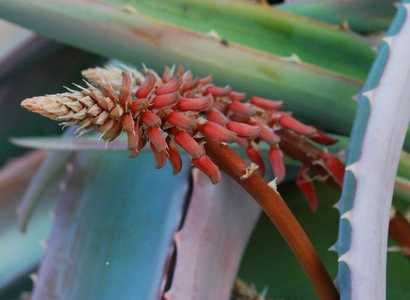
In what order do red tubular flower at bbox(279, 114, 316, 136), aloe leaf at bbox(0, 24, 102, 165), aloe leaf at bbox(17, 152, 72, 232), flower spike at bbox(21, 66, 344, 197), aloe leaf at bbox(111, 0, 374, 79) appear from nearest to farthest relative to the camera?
flower spike at bbox(21, 66, 344, 197)
red tubular flower at bbox(279, 114, 316, 136)
aloe leaf at bbox(111, 0, 374, 79)
aloe leaf at bbox(17, 152, 72, 232)
aloe leaf at bbox(0, 24, 102, 165)

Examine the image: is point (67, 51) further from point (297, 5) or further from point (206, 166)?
point (206, 166)

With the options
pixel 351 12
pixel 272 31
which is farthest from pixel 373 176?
pixel 351 12

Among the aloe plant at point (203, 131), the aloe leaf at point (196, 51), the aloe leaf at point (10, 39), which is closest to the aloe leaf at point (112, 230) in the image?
the aloe plant at point (203, 131)

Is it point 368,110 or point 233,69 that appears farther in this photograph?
point 233,69

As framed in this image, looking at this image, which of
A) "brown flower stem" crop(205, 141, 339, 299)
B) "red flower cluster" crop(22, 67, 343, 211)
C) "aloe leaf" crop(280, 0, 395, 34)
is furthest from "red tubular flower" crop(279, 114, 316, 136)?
"aloe leaf" crop(280, 0, 395, 34)

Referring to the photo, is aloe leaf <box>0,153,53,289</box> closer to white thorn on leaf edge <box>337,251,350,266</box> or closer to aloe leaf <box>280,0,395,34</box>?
aloe leaf <box>280,0,395,34</box>

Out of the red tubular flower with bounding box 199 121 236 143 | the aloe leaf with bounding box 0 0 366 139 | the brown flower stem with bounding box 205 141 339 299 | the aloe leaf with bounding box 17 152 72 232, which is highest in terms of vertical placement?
the aloe leaf with bounding box 0 0 366 139

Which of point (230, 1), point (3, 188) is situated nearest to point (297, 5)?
point (230, 1)

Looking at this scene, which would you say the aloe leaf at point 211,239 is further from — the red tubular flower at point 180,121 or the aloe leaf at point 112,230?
the red tubular flower at point 180,121
